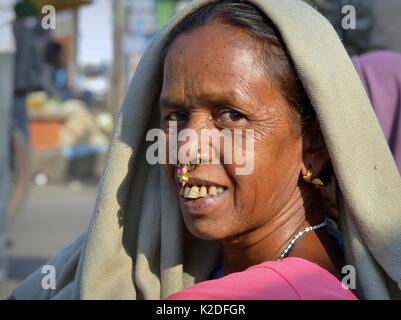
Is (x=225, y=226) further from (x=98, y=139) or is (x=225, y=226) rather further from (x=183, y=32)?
(x=98, y=139)

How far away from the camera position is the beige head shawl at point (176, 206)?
1.59 m

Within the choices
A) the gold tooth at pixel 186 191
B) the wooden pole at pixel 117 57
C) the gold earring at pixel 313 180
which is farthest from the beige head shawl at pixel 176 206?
the wooden pole at pixel 117 57

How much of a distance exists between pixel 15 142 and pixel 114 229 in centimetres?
482

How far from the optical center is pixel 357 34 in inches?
142

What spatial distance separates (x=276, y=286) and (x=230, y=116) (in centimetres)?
57

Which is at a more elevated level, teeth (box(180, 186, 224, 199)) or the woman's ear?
the woman's ear

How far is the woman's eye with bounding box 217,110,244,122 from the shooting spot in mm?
1760

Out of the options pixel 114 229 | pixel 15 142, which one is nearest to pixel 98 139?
pixel 15 142

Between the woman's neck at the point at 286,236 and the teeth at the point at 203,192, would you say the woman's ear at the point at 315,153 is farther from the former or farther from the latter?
the teeth at the point at 203,192

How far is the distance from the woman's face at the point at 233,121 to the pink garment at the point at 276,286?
0.28 metres

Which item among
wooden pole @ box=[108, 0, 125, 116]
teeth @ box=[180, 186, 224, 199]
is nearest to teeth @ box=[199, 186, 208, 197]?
teeth @ box=[180, 186, 224, 199]

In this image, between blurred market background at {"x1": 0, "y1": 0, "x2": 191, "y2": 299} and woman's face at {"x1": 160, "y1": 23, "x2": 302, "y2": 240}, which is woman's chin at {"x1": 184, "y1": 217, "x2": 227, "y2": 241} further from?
blurred market background at {"x1": 0, "y1": 0, "x2": 191, "y2": 299}

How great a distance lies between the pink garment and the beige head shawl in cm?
19
